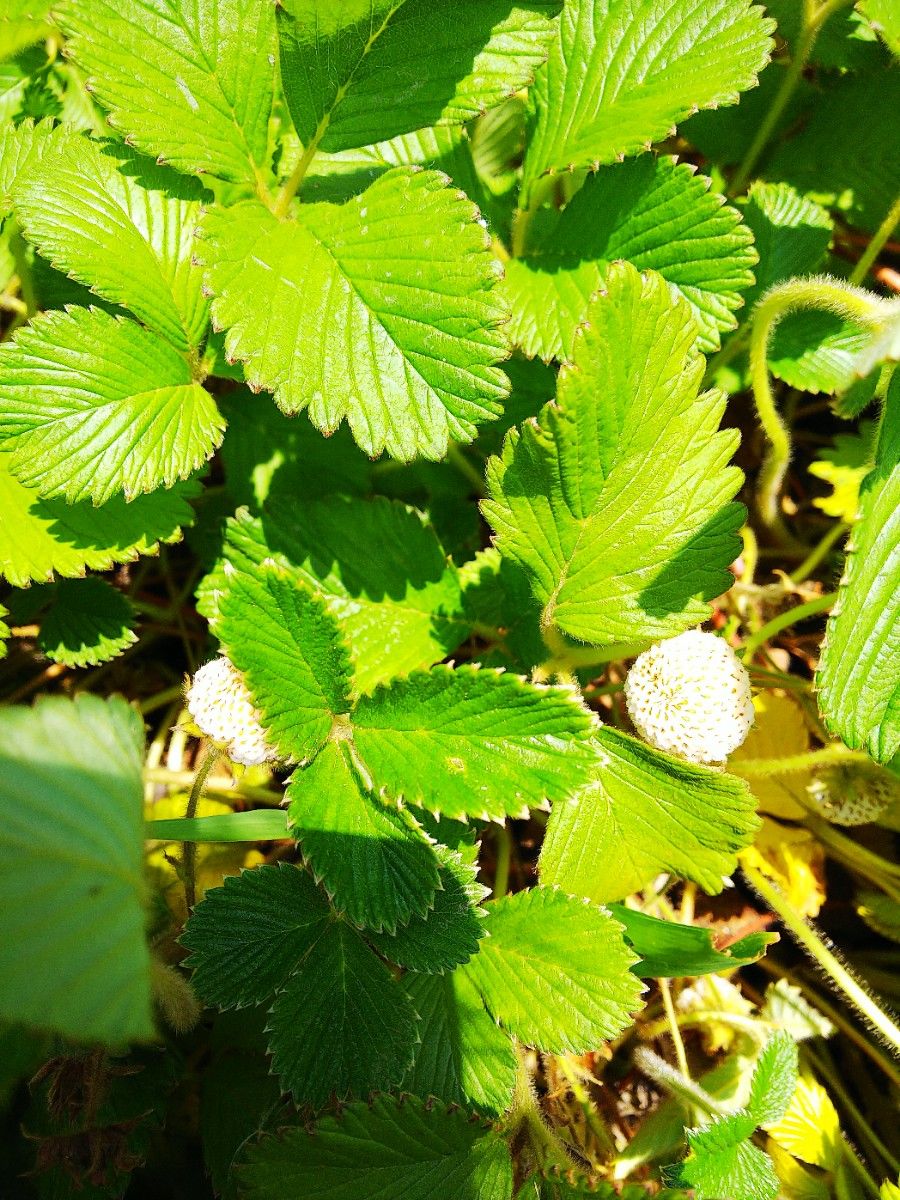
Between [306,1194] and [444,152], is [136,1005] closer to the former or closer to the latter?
[306,1194]

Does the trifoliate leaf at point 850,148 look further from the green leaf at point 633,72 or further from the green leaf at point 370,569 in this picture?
the green leaf at point 370,569

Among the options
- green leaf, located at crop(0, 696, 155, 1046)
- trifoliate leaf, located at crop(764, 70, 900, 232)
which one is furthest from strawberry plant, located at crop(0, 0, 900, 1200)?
green leaf, located at crop(0, 696, 155, 1046)

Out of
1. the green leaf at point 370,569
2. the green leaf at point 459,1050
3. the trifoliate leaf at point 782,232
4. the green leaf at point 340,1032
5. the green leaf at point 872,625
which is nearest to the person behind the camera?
the green leaf at point 872,625

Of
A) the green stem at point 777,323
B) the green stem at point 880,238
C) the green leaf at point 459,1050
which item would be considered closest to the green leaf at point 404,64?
the green stem at point 777,323

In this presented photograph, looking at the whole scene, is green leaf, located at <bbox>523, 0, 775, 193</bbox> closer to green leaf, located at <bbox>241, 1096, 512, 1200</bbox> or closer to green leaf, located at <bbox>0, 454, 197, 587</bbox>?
green leaf, located at <bbox>0, 454, 197, 587</bbox>

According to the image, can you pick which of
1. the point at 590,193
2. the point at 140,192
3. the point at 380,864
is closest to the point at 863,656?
the point at 380,864

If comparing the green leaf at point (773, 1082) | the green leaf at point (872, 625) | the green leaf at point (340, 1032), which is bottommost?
the green leaf at point (340, 1032)
